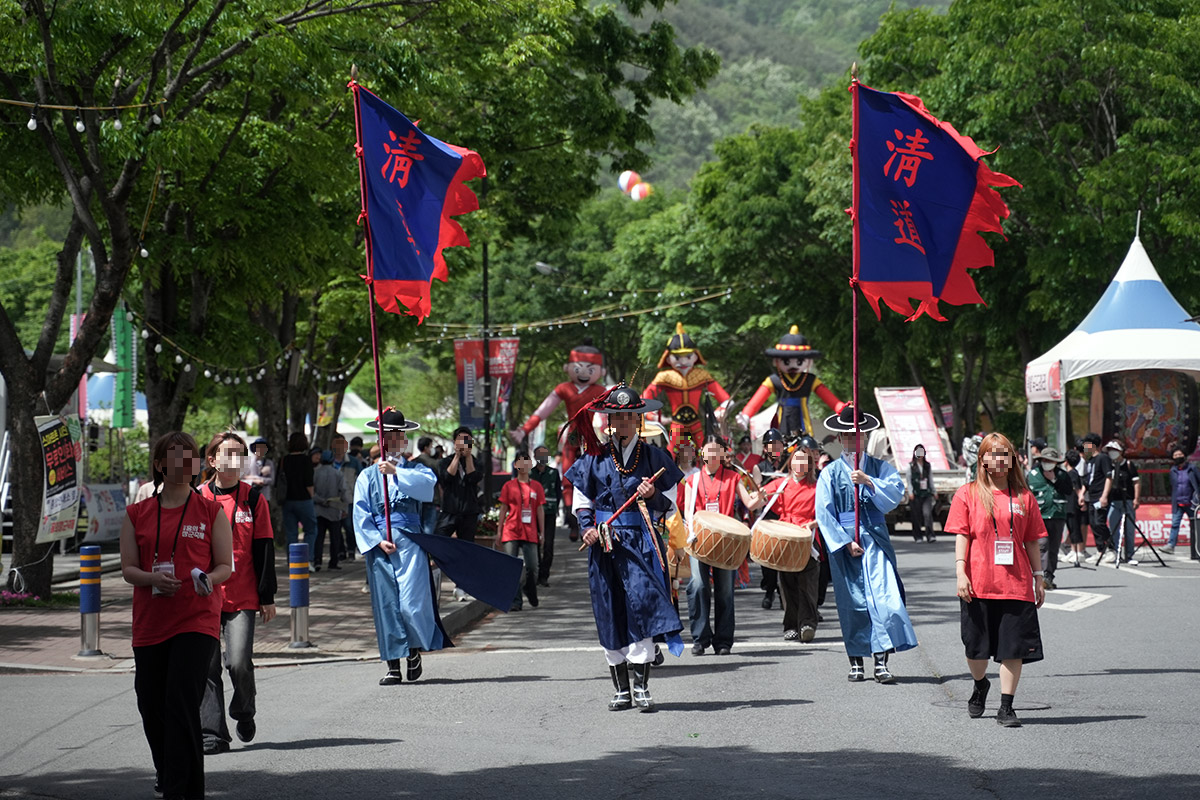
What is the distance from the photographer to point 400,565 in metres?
10.4

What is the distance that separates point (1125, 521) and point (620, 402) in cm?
1322

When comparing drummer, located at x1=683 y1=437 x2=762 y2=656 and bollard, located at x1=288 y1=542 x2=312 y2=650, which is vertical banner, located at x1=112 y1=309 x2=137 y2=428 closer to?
bollard, located at x1=288 y1=542 x2=312 y2=650

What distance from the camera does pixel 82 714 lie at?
8930mm

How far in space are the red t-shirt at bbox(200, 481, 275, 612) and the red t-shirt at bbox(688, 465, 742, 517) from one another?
5.19 meters

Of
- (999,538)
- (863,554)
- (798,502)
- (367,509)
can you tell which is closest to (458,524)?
(798,502)

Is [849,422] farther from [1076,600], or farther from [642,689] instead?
[1076,600]

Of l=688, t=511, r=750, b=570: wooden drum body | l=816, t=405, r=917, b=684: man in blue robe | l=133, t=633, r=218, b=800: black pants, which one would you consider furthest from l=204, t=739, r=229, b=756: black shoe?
l=688, t=511, r=750, b=570: wooden drum body

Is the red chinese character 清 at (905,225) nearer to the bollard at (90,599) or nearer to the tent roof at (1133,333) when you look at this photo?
the bollard at (90,599)

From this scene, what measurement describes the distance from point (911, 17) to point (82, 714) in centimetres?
2628

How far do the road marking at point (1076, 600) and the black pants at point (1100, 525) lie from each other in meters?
4.03

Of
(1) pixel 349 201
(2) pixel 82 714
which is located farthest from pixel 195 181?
(2) pixel 82 714

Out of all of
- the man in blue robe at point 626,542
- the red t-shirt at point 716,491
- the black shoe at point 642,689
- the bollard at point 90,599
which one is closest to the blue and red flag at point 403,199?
the man in blue robe at point 626,542

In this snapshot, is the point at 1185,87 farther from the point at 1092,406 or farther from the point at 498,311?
the point at 498,311

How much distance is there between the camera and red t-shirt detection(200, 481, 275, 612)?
7.73 metres
